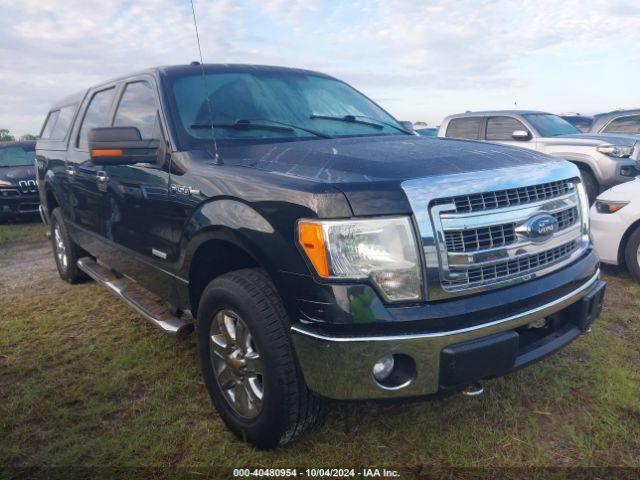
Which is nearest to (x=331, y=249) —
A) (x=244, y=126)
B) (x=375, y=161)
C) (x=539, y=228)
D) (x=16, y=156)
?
(x=375, y=161)

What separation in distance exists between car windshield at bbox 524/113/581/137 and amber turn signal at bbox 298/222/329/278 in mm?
7797

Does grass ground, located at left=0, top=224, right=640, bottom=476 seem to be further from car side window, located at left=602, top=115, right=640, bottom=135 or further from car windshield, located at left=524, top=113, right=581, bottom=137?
car side window, located at left=602, top=115, right=640, bottom=135

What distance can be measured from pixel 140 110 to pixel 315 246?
2068mm

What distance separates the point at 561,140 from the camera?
8.33 meters

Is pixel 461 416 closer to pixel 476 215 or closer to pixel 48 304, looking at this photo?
pixel 476 215

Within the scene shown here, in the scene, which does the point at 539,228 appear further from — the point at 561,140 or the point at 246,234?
the point at 561,140

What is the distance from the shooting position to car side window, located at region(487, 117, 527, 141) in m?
9.00

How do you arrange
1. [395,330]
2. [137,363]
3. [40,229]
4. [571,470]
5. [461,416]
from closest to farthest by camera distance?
[395,330]
[571,470]
[461,416]
[137,363]
[40,229]

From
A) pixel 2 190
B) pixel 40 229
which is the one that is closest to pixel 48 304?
pixel 40 229

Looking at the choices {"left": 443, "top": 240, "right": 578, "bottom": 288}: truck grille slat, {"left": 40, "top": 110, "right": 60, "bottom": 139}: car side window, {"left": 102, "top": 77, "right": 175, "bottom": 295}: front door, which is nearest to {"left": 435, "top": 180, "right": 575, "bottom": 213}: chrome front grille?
{"left": 443, "top": 240, "right": 578, "bottom": 288}: truck grille slat

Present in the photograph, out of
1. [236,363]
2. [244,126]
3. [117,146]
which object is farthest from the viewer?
[244,126]

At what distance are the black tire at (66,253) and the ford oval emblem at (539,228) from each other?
428 centimetres

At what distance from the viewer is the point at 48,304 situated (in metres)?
4.85

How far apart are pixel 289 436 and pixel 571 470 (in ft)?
4.09
